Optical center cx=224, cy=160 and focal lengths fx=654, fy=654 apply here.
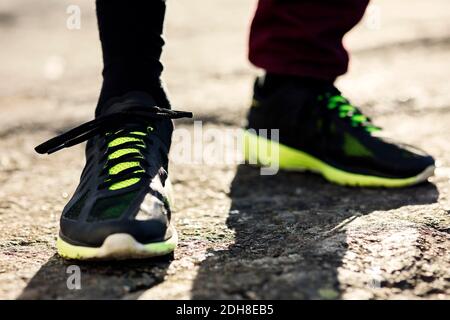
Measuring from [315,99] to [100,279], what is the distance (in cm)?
92

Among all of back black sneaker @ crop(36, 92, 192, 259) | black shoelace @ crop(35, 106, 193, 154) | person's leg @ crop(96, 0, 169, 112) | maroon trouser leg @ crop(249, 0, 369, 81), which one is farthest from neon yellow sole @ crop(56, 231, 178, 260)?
maroon trouser leg @ crop(249, 0, 369, 81)

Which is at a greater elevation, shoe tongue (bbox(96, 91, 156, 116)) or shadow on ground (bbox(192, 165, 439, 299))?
shoe tongue (bbox(96, 91, 156, 116))

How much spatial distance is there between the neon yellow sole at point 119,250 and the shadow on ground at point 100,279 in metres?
0.02

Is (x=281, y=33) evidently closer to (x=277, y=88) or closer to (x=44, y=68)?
(x=277, y=88)

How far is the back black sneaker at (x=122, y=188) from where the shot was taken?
120cm

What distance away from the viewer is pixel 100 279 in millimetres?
1170

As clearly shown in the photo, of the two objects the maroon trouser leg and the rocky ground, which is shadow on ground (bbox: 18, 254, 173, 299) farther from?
the maroon trouser leg

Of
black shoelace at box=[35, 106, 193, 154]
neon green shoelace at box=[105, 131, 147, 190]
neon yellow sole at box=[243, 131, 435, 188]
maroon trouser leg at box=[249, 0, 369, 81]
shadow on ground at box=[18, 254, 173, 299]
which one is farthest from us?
maroon trouser leg at box=[249, 0, 369, 81]

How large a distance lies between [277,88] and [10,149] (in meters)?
0.93

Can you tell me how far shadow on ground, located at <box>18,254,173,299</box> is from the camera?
1.12 metres

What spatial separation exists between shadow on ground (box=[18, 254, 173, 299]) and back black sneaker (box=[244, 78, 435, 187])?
0.70m

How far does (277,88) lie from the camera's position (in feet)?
6.31
